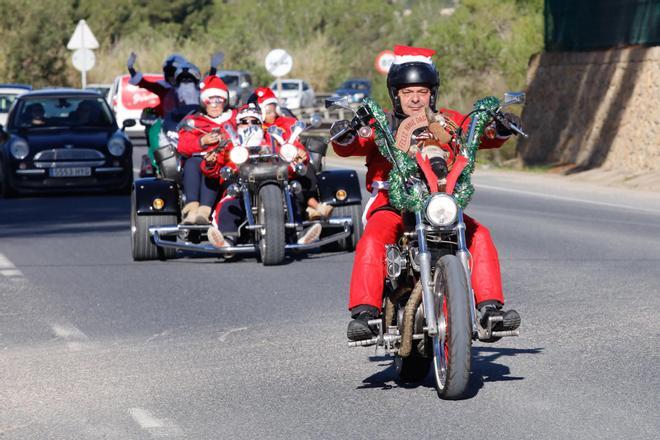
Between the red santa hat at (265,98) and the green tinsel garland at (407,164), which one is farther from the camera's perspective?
the red santa hat at (265,98)

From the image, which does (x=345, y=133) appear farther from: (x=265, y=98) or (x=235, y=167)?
(x=265, y=98)

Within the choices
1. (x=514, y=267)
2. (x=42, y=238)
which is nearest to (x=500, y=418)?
(x=514, y=267)

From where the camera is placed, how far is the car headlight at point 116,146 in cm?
2294

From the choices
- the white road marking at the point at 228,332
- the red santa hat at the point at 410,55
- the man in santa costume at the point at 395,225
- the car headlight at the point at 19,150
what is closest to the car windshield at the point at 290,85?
the car headlight at the point at 19,150

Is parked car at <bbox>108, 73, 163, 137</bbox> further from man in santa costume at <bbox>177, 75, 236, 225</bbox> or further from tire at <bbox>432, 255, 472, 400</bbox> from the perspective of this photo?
tire at <bbox>432, 255, 472, 400</bbox>

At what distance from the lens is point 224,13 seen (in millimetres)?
107250

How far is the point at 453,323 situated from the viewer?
720 cm

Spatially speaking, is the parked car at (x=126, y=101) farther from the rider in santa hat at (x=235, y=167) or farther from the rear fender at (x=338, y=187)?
the rider in santa hat at (x=235, y=167)

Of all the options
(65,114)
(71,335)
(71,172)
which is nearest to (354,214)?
(71,335)

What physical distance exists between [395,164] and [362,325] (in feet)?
2.55

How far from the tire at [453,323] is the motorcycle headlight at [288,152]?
6.60 metres

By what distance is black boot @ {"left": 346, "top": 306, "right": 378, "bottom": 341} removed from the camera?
25.2 feet

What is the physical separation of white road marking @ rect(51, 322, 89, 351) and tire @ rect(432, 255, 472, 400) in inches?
110

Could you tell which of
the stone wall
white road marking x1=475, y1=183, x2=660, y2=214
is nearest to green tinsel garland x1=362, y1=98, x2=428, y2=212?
white road marking x1=475, y1=183, x2=660, y2=214
